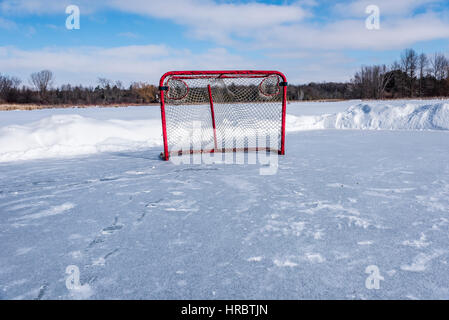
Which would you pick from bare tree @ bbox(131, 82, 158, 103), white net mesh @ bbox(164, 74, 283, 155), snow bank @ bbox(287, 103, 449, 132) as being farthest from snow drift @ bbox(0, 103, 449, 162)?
bare tree @ bbox(131, 82, 158, 103)

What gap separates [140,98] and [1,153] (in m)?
36.4

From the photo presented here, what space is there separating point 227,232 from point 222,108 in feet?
18.5

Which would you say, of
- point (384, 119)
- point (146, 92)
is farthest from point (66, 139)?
point (146, 92)

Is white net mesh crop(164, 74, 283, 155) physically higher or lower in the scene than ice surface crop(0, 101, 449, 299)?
higher

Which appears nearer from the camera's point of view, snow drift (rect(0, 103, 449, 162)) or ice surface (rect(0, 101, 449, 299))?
ice surface (rect(0, 101, 449, 299))

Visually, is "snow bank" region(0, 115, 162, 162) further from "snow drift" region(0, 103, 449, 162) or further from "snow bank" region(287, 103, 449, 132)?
"snow bank" region(287, 103, 449, 132)

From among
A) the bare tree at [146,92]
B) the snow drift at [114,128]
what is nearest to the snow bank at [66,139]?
the snow drift at [114,128]

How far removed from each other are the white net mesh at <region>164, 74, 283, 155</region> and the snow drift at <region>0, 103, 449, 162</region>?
958 millimetres

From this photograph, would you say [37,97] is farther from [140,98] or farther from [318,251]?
[318,251]

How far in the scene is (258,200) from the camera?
2641 millimetres

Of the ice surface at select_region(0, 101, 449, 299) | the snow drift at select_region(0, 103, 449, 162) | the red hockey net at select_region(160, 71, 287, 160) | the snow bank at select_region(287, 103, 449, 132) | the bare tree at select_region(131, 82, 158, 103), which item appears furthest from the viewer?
the bare tree at select_region(131, 82, 158, 103)

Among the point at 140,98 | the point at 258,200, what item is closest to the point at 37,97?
the point at 140,98

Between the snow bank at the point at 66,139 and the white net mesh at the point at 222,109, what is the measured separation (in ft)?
3.16

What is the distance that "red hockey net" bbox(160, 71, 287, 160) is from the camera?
5.24m
